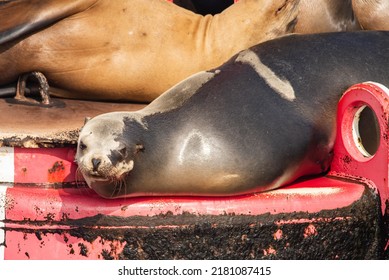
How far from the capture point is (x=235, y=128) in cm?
252

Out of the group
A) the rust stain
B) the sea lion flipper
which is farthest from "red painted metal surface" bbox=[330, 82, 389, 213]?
the sea lion flipper

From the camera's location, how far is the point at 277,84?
2.66 meters

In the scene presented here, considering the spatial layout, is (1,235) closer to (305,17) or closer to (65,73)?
(65,73)

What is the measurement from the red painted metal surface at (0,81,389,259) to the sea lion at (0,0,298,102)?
539 millimetres

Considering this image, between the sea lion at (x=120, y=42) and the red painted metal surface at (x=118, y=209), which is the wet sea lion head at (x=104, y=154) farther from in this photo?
the sea lion at (x=120, y=42)

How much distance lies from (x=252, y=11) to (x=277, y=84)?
479 mm

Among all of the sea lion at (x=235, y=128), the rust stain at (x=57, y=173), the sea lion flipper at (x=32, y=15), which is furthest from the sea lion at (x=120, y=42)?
the rust stain at (x=57, y=173)

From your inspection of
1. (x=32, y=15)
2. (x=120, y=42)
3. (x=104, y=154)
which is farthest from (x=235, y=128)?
(x=32, y=15)

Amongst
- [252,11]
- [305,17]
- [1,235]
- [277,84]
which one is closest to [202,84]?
[277,84]

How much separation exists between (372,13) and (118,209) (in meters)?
1.63

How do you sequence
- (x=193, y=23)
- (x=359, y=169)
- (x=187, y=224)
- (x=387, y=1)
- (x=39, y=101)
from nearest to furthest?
1. (x=187, y=224)
2. (x=359, y=169)
3. (x=39, y=101)
4. (x=193, y=23)
5. (x=387, y=1)

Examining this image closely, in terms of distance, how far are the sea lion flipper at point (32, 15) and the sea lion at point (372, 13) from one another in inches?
49.2

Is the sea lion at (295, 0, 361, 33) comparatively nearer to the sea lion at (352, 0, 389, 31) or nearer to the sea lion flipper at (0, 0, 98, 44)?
the sea lion at (352, 0, 389, 31)

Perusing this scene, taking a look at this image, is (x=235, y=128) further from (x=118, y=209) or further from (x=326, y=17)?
(x=326, y=17)
